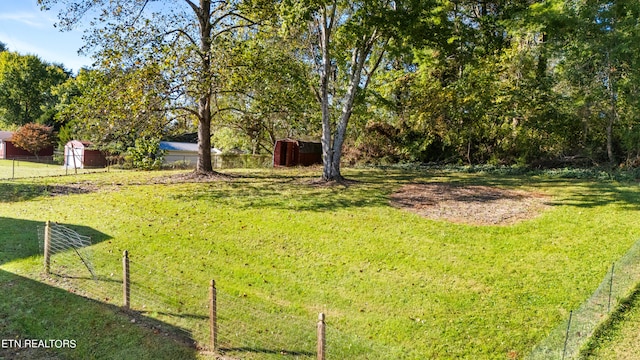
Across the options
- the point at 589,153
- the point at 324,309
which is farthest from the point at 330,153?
the point at 589,153

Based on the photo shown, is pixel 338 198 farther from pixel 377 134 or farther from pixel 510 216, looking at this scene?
pixel 377 134

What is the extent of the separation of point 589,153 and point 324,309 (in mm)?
18087

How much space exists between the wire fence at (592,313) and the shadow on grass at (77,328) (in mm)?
4815

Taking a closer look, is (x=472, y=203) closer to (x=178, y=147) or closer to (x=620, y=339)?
(x=620, y=339)

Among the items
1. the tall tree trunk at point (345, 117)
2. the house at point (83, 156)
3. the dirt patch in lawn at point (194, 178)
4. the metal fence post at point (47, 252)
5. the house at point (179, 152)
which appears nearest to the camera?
the metal fence post at point (47, 252)

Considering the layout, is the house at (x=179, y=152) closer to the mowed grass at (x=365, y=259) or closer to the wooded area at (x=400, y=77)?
the wooded area at (x=400, y=77)

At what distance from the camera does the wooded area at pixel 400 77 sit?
43.9 feet

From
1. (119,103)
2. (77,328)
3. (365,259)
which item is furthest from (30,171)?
(365,259)

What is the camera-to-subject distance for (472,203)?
1215 cm

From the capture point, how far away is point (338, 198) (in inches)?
518

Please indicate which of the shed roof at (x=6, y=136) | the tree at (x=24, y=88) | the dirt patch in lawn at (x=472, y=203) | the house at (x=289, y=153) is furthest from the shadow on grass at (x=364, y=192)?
the tree at (x=24, y=88)

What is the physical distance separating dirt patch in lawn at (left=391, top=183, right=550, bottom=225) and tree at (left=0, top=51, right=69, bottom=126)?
5236cm

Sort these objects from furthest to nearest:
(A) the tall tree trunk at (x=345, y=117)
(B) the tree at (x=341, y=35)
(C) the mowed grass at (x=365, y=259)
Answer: (A) the tall tree trunk at (x=345, y=117) → (B) the tree at (x=341, y=35) → (C) the mowed grass at (x=365, y=259)

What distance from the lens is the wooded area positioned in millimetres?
13391
